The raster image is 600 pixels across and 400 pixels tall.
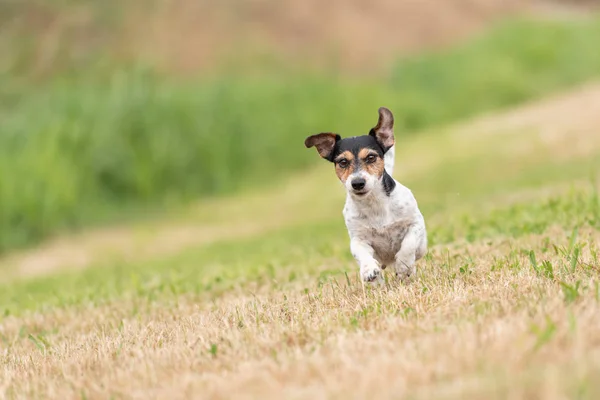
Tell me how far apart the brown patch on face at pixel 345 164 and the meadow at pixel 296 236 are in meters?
0.87

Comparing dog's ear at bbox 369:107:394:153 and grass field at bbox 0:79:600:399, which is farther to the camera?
dog's ear at bbox 369:107:394:153

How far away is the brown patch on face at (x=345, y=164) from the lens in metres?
6.55

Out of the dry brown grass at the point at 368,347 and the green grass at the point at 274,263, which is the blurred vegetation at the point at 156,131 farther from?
the dry brown grass at the point at 368,347

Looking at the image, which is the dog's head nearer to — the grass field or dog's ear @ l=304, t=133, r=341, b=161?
dog's ear @ l=304, t=133, r=341, b=161

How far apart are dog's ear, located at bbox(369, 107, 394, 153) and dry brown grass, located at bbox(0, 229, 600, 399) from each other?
1.07 metres

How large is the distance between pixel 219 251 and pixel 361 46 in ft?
48.2

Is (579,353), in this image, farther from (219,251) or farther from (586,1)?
(586,1)

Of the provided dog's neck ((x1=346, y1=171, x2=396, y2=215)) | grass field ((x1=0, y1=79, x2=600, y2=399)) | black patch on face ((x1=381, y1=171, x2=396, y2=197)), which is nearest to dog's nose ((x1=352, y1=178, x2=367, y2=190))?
dog's neck ((x1=346, y1=171, x2=396, y2=215))

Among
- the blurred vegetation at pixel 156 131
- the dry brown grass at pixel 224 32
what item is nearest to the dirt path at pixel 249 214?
the blurred vegetation at pixel 156 131

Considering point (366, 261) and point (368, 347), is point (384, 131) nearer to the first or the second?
point (366, 261)

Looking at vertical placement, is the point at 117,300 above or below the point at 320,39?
below

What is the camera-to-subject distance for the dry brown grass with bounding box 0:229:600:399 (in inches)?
150

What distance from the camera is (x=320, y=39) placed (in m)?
28.1

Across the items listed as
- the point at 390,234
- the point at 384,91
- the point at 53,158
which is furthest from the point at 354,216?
the point at 384,91
